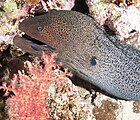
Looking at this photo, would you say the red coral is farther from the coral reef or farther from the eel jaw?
the coral reef

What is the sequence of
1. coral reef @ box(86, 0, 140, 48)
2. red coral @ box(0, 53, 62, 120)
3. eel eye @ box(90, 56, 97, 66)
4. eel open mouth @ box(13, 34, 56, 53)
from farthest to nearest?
coral reef @ box(86, 0, 140, 48) < eel eye @ box(90, 56, 97, 66) < eel open mouth @ box(13, 34, 56, 53) < red coral @ box(0, 53, 62, 120)

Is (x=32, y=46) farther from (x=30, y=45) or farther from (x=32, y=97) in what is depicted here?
(x=32, y=97)

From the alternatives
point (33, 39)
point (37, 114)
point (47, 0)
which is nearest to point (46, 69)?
point (37, 114)

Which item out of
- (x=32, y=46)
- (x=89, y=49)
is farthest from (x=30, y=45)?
(x=89, y=49)

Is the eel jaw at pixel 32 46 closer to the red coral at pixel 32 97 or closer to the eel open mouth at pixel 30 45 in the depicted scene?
the eel open mouth at pixel 30 45

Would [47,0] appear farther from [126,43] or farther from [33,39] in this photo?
[126,43]

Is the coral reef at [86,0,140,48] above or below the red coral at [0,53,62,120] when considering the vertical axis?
above

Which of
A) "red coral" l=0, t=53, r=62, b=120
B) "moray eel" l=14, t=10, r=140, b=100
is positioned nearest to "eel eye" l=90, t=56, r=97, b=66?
"moray eel" l=14, t=10, r=140, b=100

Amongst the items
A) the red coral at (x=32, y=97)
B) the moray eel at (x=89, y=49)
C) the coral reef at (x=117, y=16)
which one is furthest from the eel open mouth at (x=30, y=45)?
the coral reef at (x=117, y=16)
